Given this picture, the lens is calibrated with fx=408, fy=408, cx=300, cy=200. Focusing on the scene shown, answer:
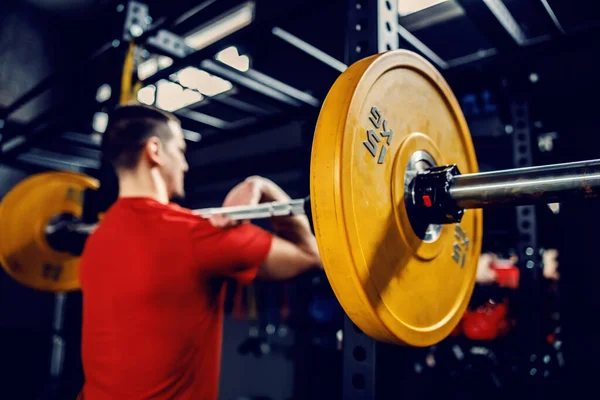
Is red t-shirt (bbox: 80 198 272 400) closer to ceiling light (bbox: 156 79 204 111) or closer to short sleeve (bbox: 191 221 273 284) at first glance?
short sleeve (bbox: 191 221 273 284)

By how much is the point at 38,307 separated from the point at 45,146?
4.66ft

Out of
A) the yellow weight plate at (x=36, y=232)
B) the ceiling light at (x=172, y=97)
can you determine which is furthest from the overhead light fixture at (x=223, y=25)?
the yellow weight plate at (x=36, y=232)

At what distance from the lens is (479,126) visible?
145 cm

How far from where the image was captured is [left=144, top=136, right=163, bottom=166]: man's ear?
138 centimetres

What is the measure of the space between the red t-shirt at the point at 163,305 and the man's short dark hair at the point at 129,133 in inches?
12.3

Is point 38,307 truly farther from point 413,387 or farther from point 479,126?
point 479,126

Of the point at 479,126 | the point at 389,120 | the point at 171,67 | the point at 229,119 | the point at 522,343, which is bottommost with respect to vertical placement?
the point at 522,343

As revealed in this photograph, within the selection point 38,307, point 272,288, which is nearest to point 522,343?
point 272,288

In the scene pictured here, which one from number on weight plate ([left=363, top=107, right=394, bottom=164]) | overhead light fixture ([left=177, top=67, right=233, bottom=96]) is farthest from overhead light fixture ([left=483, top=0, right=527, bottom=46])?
overhead light fixture ([left=177, top=67, right=233, bottom=96])

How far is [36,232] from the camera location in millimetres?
2137

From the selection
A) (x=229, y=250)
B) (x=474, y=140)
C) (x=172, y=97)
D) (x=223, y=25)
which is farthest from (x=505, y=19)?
(x=223, y=25)

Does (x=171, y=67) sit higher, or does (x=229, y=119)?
(x=229, y=119)

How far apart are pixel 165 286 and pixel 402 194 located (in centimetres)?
69

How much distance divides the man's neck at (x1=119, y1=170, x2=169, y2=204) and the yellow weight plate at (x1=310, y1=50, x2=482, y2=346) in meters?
0.91
